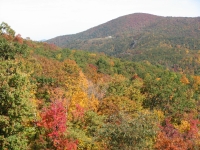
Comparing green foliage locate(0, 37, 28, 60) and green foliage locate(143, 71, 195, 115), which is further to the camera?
green foliage locate(143, 71, 195, 115)

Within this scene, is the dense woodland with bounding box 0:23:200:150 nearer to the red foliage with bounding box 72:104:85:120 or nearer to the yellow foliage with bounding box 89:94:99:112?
the red foliage with bounding box 72:104:85:120

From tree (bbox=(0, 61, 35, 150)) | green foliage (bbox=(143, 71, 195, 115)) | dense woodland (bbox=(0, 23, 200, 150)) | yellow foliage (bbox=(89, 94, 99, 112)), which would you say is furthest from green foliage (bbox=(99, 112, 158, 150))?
green foliage (bbox=(143, 71, 195, 115))

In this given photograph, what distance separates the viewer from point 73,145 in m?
23.5

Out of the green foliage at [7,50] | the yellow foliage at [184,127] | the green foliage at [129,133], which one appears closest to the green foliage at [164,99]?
the yellow foliage at [184,127]

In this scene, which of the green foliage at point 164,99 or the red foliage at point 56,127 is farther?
the green foliage at point 164,99

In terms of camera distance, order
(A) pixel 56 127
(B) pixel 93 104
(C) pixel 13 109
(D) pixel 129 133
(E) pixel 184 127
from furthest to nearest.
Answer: (E) pixel 184 127 → (B) pixel 93 104 → (A) pixel 56 127 → (C) pixel 13 109 → (D) pixel 129 133

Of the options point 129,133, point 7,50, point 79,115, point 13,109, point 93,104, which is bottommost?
point 93,104

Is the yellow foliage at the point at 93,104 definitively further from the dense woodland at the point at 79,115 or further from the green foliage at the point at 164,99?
the green foliage at the point at 164,99

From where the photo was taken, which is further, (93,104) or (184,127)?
(184,127)

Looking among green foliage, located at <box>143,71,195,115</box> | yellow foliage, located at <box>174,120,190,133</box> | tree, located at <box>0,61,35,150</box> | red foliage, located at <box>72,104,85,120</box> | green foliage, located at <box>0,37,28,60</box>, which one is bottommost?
yellow foliage, located at <box>174,120,190,133</box>

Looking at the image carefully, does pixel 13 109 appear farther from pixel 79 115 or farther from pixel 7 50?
pixel 7 50

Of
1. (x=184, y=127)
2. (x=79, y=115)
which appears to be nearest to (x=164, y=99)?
(x=184, y=127)

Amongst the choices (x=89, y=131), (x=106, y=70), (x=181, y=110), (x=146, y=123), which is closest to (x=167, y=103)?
(x=181, y=110)

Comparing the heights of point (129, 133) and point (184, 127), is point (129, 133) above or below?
above
